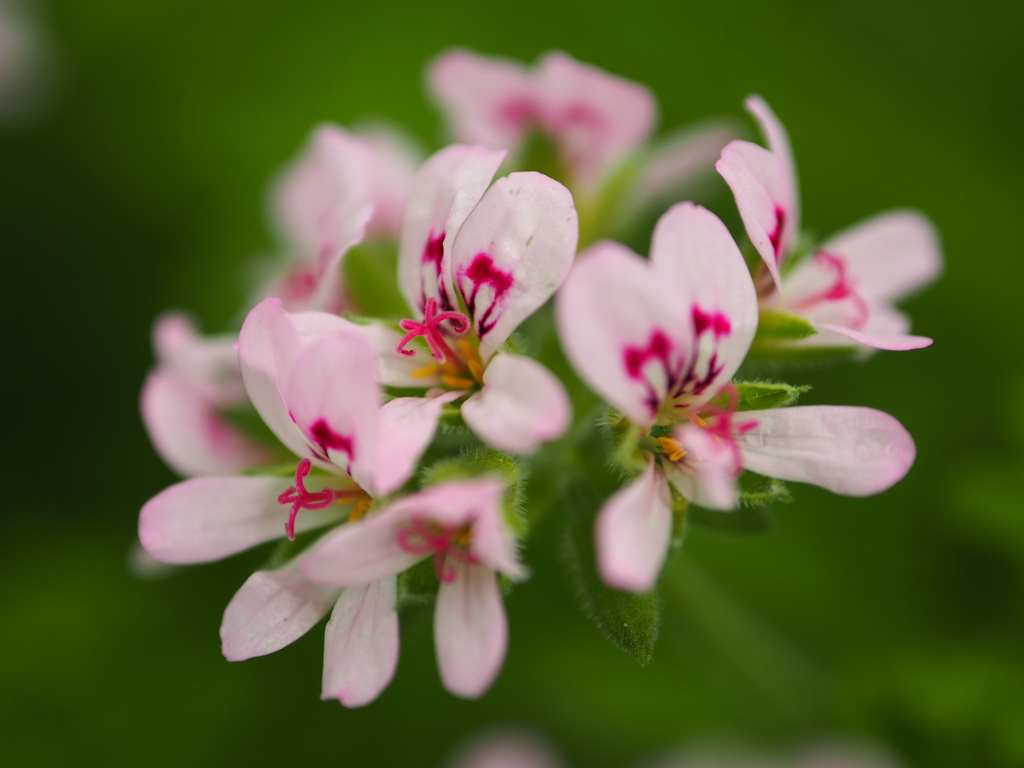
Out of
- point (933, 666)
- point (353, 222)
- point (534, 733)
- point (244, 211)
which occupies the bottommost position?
point (534, 733)

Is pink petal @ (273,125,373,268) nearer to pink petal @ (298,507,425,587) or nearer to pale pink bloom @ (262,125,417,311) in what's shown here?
pale pink bloom @ (262,125,417,311)

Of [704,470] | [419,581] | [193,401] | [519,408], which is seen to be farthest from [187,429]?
[704,470]

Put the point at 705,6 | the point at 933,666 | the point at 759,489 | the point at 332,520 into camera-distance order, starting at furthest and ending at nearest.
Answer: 1. the point at 705,6
2. the point at 933,666
3. the point at 332,520
4. the point at 759,489

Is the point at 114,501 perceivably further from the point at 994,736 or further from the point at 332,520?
the point at 994,736

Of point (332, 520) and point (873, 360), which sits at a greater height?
point (332, 520)

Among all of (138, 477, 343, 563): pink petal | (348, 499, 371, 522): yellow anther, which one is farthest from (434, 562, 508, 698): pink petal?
(138, 477, 343, 563): pink petal

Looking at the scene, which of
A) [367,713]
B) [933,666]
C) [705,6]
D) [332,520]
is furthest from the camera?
[705,6]

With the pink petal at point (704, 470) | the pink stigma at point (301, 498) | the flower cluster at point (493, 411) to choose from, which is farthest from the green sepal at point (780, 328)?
the pink stigma at point (301, 498)

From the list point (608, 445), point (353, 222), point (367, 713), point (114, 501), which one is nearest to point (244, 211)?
point (114, 501)
